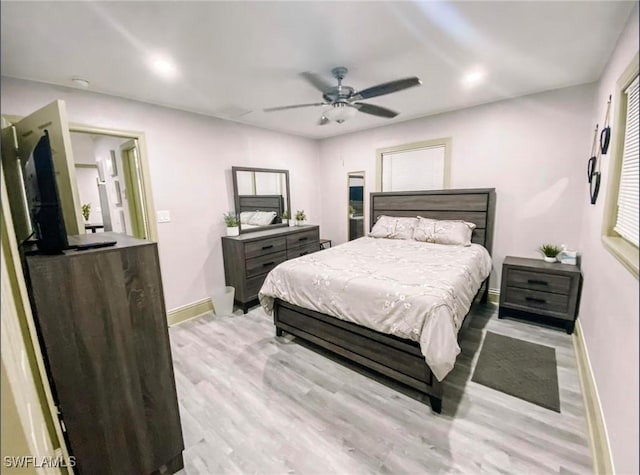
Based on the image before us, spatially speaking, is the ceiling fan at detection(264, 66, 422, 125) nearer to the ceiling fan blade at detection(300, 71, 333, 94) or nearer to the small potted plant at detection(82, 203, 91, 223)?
the ceiling fan blade at detection(300, 71, 333, 94)

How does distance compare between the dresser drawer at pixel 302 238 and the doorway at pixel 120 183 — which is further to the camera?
the dresser drawer at pixel 302 238

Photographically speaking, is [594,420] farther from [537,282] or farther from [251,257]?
[251,257]

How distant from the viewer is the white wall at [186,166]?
2666 mm

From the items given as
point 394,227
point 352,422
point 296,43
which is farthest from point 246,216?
point 352,422

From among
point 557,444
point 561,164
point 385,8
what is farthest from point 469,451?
point 561,164

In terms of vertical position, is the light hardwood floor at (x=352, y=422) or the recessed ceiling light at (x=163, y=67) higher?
the recessed ceiling light at (x=163, y=67)

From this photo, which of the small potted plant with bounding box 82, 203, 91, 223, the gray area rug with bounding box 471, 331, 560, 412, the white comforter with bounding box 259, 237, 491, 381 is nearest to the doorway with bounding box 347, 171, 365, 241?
the white comforter with bounding box 259, 237, 491, 381

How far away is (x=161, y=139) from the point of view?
304 centimetres

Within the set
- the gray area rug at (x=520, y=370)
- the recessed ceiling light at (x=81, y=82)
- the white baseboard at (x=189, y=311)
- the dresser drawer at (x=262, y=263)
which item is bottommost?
the gray area rug at (x=520, y=370)

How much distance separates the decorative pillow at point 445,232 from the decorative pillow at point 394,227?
0.37ft

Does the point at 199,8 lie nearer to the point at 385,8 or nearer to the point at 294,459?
the point at 385,8

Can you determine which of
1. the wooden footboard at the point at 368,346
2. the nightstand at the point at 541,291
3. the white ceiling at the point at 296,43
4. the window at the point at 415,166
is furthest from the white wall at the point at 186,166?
the nightstand at the point at 541,291

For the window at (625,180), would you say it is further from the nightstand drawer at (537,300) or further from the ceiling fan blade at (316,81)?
the ceiling fan blade at (316,81)

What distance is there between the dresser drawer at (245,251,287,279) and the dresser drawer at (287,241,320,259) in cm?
17
